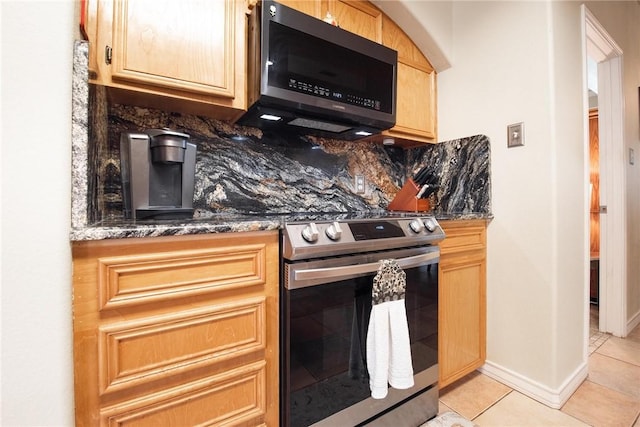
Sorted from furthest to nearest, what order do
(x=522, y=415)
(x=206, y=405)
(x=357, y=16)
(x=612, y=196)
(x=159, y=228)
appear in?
(x=612, y=196) < (x=357, y=16) < (x=522, y=415) < (x=206, y=405) < (x=159, y=228)

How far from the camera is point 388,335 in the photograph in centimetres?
114

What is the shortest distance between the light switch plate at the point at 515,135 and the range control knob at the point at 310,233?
1.31 m

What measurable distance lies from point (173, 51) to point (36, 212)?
2.64 feet

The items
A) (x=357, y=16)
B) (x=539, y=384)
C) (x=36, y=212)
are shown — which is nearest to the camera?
(x=36, y=212)

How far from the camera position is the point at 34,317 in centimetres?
65

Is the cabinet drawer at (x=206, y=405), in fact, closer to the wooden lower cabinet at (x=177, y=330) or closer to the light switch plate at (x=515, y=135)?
the wooden lower cabinet at (x=177, y=330)

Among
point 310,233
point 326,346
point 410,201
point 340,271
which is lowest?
point 326,346

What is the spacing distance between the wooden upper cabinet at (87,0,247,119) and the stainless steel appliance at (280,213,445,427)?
72 centimetres

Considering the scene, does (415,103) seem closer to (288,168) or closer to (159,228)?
(288,168)

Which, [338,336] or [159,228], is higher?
[159,228]

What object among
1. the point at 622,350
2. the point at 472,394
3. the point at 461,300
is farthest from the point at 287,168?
the point at 622,350

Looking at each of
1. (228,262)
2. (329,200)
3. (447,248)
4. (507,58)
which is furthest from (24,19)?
(507,58)

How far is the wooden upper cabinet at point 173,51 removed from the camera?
1046 mm

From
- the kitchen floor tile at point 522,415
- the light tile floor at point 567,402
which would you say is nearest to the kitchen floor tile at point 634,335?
the light tile floor at point 567,402
